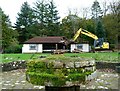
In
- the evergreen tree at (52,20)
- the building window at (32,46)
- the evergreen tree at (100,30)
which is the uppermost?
the evergreen tree at (52,20)

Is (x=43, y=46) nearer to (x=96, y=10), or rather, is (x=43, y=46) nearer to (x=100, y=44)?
(x=100, y=44)

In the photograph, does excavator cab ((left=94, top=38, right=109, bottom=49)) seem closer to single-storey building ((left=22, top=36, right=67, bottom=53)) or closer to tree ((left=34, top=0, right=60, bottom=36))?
single-storey building ((left=22, top=36, right=67, bottom=53))

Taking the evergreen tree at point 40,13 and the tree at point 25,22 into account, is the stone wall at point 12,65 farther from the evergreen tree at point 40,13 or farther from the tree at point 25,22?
the evergreen tree at point 40,13

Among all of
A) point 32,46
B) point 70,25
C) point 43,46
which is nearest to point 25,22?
point 70,25

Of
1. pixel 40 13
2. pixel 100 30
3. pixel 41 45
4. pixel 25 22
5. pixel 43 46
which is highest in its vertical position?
pixel 40 13

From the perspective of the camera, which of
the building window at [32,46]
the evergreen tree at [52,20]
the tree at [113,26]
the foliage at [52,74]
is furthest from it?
the evergreen tree at [52,20]

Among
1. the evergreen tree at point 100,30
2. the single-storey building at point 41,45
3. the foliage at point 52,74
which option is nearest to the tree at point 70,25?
the evergreen tree at point 100,30

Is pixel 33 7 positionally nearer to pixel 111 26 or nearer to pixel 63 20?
pixel 63 20

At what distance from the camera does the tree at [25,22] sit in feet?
120

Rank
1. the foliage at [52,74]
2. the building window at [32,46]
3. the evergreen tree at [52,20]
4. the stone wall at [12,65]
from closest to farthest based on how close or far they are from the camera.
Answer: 1. the foliage at [52,74]
2. the stone wall at [12,65]
3. the building window at [32,46]
4. the evergreen tree at [52,20]

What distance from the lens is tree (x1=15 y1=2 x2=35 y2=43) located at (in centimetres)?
3646

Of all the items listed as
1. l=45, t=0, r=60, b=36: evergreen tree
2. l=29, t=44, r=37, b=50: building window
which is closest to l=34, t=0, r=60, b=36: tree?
l=45, t=0, r=60, b=36: evergreen tree

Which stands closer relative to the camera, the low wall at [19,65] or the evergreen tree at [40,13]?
the low wall at [19,65]

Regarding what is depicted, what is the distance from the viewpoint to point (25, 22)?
38562 millimetres
